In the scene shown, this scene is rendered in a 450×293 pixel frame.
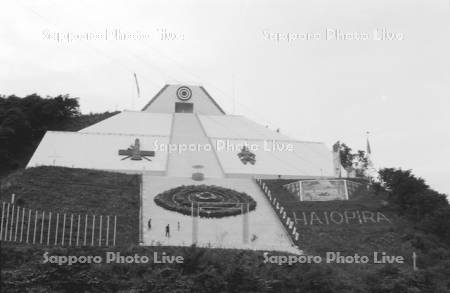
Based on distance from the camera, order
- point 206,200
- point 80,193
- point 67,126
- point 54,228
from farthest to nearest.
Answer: point 67,126, point 206,200, point 80,193, point 54,228

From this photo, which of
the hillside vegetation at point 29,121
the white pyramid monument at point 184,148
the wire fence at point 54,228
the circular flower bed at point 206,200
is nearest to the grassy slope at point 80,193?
the wire fence at point 54,228

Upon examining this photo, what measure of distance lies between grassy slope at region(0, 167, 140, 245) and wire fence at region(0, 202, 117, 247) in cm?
50

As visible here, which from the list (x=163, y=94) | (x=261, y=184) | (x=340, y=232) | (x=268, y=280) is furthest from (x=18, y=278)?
(x=163, y=94)

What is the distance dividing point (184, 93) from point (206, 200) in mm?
17507

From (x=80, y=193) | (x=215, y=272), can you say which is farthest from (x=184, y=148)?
(x=215, y=272)

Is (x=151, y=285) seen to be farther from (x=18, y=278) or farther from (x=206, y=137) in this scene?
(x=206, y=137)

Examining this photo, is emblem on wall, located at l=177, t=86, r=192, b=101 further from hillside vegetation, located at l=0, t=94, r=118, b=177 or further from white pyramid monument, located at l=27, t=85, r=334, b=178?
hillside vegetation, located at l=0, t=94, r=118, b=177

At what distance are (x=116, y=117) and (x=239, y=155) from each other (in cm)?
881

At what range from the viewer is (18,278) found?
14.0m

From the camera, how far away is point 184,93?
4106 cm

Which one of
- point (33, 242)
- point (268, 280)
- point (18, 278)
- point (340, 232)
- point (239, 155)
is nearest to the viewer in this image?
point (18, 278)

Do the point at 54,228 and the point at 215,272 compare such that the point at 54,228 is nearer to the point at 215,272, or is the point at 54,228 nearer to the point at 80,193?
the point at 80,193

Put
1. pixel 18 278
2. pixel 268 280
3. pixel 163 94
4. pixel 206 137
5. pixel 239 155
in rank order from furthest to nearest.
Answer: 1. pixel 163 94
2. pixel 206 137
3. pixel 239 155
4. pixel 268 280
5. pixel 18 278

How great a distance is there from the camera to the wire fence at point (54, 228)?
1828 centimetres
